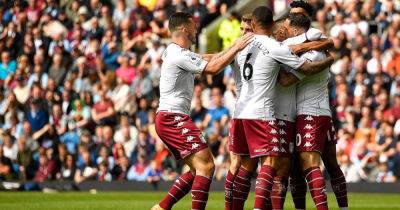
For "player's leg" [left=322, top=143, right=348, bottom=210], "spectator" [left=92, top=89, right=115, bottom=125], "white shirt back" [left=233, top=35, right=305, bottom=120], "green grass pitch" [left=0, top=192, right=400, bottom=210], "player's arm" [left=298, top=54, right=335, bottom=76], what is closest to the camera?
"white shirt back" [left=233, top=35, right=305, bottom=120]

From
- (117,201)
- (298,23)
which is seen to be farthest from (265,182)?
(117,201)

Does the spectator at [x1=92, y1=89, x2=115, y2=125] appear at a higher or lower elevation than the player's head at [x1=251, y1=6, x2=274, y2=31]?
higher

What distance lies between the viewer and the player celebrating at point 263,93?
→ 12.2 metres

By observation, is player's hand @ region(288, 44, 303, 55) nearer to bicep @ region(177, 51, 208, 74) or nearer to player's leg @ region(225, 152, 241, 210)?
bicep @ region(177, 51, 208, 74)

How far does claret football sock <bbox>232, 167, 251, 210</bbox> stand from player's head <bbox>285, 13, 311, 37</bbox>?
1.74 m

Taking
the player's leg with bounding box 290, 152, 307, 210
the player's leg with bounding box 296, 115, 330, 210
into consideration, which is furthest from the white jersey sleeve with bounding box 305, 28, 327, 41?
the player's leg with bounding box 290, 152, 307, 210

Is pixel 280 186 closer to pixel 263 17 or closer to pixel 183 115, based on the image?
pixel 183 115

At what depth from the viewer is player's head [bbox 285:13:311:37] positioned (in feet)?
42.1

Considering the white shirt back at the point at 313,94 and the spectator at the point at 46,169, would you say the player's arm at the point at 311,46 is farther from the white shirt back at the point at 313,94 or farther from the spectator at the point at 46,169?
the spectator at the point at 46,169

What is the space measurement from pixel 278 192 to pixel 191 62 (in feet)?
5.83

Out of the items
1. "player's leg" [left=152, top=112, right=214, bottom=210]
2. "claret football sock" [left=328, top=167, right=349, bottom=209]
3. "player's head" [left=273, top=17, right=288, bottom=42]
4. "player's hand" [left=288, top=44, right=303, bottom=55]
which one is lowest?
"claret football sock" [left=328, top=167, right=349, bottom=209]

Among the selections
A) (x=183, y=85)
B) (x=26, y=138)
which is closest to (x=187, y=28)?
(x=183, y=85)

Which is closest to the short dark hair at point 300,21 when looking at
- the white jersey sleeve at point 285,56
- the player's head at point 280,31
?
the player's head at point 280,31

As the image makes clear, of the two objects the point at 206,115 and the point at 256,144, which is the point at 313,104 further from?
the point at 206,115
